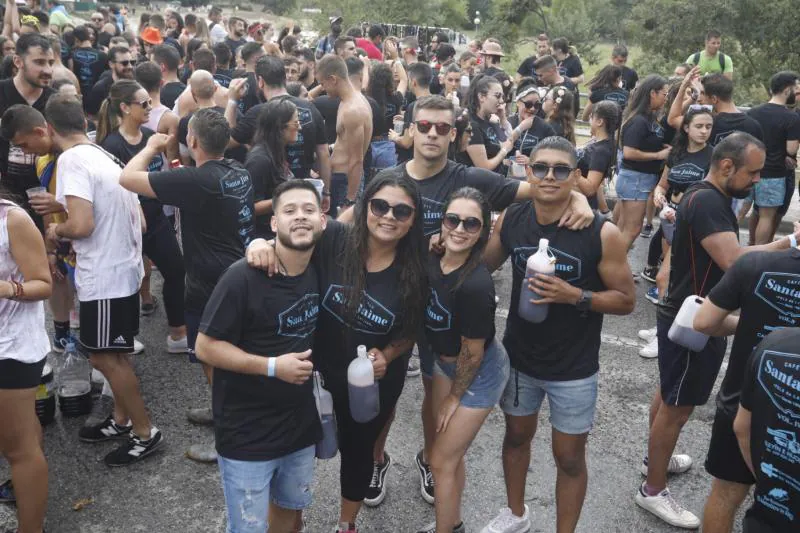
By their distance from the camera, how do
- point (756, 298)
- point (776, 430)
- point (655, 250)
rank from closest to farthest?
point (776, 430) → point (756, 298) → point (655, 250)

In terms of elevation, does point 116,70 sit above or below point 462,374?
above

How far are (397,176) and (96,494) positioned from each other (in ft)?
8.24

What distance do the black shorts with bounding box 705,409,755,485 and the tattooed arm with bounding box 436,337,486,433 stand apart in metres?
1.12

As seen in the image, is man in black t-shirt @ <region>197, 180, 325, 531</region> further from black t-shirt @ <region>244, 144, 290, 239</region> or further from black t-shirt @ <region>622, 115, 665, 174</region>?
black t-shirt @ <region>622, 115, 665, 174</region>

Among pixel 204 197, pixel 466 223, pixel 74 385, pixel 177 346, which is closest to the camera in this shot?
pixel 466 223

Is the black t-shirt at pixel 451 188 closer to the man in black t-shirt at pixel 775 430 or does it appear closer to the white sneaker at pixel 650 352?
the man in black t-shirt at pixel 775 430

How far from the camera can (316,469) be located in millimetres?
4254

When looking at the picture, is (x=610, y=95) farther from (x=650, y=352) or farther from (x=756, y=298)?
(x=756, y=298)

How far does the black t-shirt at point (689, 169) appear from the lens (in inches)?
240

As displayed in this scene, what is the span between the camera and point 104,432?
4434 millimetres

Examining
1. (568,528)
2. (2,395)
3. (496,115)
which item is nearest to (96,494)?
(2,395)

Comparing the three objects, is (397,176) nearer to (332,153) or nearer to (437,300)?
(437,300)

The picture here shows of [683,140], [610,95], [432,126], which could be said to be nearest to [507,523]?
[432,126]

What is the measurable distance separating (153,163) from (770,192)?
6460mm
